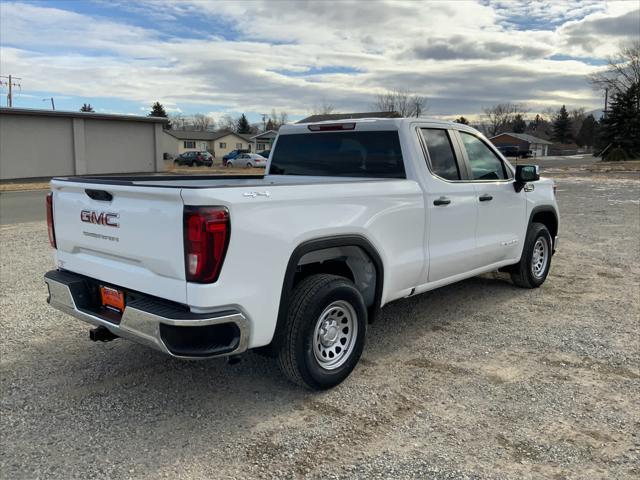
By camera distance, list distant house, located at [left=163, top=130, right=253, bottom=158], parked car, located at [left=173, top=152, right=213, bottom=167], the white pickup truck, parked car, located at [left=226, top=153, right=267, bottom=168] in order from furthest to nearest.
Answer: distant house, located at [left=163, top=130, right=253, bottom=158], parked car, located at [left=173, top=152, right=213, bottom=167], parked car, located at [left=226, top=153, right=267, bottom=168], the white pickup truck

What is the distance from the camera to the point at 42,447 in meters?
3.25

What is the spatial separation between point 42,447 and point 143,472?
71 cm

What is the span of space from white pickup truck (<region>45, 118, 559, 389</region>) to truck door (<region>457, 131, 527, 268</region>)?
24 mm

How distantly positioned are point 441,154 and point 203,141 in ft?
284

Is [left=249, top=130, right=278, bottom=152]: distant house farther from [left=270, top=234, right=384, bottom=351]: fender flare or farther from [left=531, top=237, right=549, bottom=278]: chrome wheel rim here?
[left=270, top=234, right=384, bottom=351]: fender flare

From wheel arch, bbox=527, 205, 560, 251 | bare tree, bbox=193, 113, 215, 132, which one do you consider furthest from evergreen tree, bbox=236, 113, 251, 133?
wheel arch, bbox=527, 205, 560, 251

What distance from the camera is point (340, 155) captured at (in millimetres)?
5168

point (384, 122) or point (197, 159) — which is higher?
point (197, 159)

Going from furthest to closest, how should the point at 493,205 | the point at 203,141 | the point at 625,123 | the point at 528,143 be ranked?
the point at 528,143 → the point at 203,141 → the point at 625,123 → the point at 493,205

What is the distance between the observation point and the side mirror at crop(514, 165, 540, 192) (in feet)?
19.3

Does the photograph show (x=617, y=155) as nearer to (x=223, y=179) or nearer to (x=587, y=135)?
(x=223, y=179)

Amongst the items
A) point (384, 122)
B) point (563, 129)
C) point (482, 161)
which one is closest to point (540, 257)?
point (482, 161)

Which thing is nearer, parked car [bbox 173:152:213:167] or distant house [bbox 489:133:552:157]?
parked car [bbox 173:152:213:167]

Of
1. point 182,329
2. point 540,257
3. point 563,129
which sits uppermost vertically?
point 563,129
